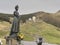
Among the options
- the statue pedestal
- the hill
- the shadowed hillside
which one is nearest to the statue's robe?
the statue pedestal

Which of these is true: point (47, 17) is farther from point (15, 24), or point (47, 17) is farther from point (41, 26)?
point (15, 24)

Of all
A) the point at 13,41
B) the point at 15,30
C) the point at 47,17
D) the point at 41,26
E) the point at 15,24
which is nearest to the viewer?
the point at 13,41

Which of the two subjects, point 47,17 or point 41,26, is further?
point 47,17

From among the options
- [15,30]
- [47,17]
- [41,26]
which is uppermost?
[47,17]

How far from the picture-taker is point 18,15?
25109 mm

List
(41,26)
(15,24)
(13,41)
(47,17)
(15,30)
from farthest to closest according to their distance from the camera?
1. (47,17)
2. (41,26)
3. (15,24)
4. (15,30)
5. (13,41)

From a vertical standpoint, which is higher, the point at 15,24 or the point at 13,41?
the point at 15,24

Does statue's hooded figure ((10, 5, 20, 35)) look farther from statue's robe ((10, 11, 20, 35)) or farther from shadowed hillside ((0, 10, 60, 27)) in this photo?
shadowed hillside ((0, 10, 60, 27))

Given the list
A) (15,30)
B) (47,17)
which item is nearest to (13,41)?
(15,30)

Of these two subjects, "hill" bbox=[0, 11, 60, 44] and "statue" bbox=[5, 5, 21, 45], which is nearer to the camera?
"statue" bbox=[5, 5, 21, 45]

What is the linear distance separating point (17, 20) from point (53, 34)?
37820 millimetres

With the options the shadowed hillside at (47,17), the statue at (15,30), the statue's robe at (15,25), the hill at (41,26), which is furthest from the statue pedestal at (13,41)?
the shadowed hillside at (47,17)

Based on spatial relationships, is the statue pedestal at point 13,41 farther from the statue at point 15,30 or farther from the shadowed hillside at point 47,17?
the shadowed hillside at point 47,17

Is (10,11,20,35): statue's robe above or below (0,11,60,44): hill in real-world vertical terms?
below
